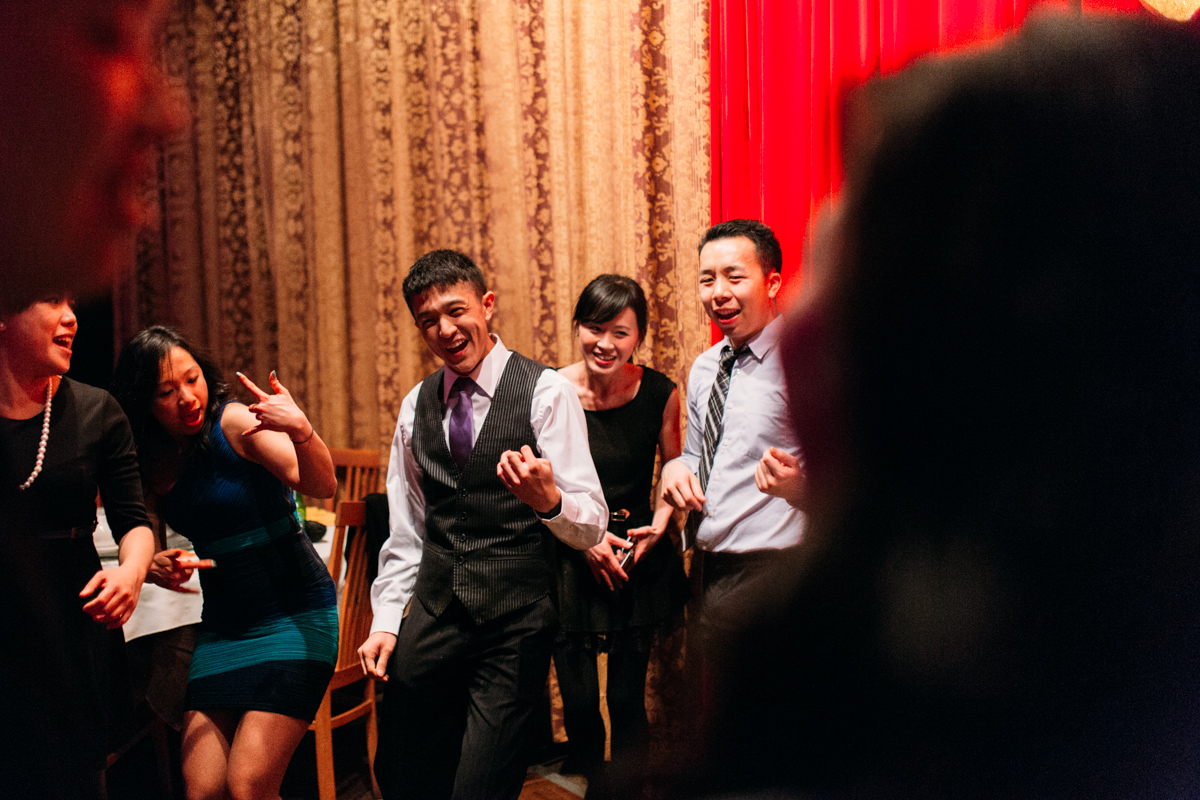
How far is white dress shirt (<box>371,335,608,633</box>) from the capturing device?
3.79 ft

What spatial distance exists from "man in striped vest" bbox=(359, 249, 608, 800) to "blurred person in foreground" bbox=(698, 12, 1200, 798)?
0.69 metres

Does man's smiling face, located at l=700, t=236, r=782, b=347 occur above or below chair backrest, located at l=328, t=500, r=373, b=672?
above

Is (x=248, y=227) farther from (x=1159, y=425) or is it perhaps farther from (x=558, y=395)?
(x=1159, y=425)

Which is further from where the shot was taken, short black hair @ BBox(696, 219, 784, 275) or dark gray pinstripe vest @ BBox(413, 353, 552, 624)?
dark gray pinstripe vest @ BBox(413, 353, 552, 624)

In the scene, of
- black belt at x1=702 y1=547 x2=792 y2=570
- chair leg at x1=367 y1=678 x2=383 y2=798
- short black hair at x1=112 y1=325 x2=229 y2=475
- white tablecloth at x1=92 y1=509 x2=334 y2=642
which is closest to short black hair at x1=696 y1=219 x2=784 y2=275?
black belt at x1=702 y1=547 x2=792 y2=570

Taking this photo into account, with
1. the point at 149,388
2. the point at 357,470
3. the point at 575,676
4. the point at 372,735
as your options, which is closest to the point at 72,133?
the point at 149,388

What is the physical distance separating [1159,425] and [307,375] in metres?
2.48

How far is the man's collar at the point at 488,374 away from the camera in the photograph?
3.91 ft

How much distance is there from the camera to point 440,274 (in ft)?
3.84

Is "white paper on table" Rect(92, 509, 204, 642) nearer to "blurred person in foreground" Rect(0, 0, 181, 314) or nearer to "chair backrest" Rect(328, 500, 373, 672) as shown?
"chair backrest" Rect(328, 500, 373, 672)

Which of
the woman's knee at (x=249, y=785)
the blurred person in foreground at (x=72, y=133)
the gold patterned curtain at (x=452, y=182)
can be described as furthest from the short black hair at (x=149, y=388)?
the blurred person in foreground at (x=72, y=133)

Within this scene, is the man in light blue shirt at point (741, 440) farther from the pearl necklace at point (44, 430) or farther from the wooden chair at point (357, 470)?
the wooden chair at point (357, 470)

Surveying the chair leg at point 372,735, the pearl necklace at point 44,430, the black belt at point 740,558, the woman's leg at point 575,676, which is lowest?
the chair leg at point 372,735

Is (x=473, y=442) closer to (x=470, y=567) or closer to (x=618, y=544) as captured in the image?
(x=470, y=567)
